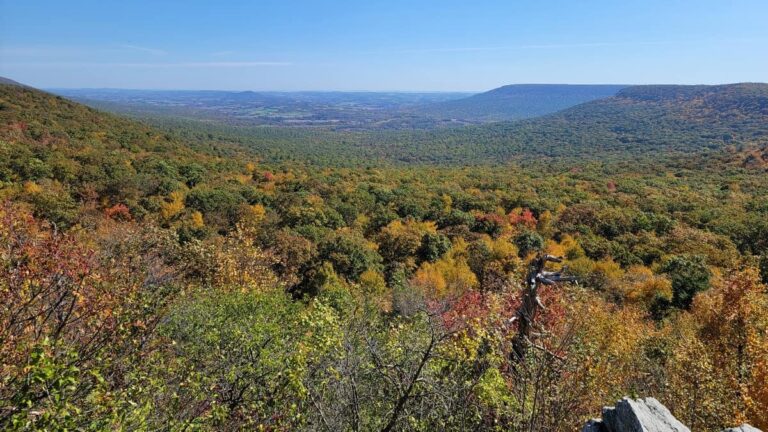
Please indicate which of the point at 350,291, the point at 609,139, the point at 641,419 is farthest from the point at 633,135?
the point at 641,419

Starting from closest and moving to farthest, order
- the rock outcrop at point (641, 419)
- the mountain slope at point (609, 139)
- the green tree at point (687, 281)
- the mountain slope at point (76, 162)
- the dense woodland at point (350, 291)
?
1. the rock outcrop at point (641, 419)
2. the dense woodland at point (350, 291)
3. the green tree at point (687, 281)
4. the mountain slope at point (76, 162)
5. the mountain slope at point (609, 139)

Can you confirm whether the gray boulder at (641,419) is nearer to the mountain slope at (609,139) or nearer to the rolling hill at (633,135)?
the mountain slope at (609,139)

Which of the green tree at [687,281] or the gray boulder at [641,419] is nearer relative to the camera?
the gray boulder at [641,419]

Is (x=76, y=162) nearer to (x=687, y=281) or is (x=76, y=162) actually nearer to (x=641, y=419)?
(x=641, y=419)

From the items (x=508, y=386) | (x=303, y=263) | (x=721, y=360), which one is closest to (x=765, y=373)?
(x=721, y=360)

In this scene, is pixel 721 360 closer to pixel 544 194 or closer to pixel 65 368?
pixel 65 368

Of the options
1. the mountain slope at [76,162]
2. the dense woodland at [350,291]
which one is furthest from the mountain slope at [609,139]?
the mountain slope at [76,162]

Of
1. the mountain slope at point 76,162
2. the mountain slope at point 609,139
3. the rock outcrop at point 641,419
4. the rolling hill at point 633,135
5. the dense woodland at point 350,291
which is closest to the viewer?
the rock outcrop at point 641,419

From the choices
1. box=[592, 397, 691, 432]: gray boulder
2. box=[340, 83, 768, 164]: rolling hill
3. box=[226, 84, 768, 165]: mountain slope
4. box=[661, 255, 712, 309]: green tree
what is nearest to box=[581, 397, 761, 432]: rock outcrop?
box=[592, 397, 691, 432]: gray boulder

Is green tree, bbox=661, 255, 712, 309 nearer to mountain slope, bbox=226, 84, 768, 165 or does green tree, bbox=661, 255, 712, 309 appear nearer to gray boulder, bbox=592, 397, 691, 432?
gray boulder, bbox=592, 397, 691, 432
